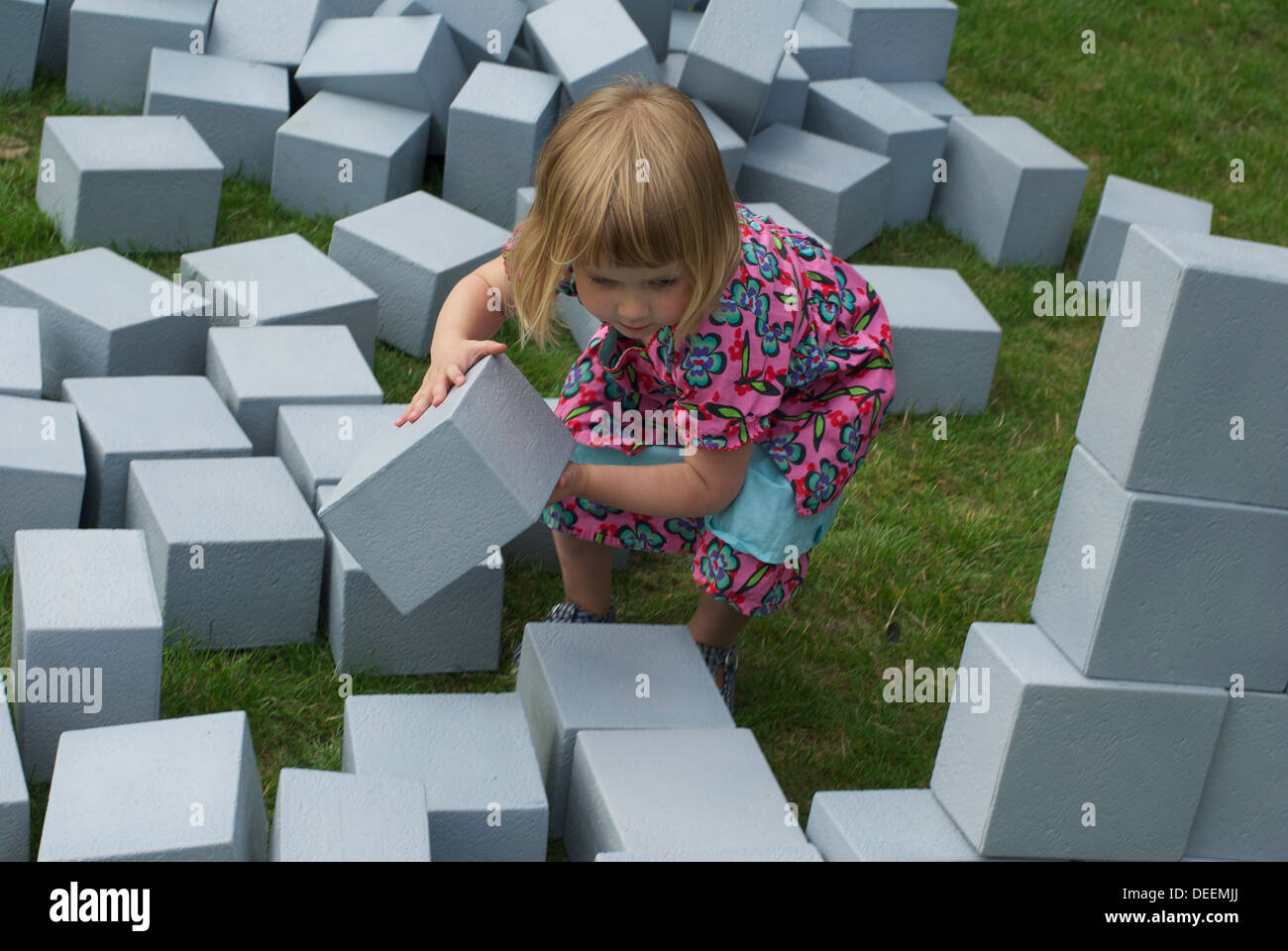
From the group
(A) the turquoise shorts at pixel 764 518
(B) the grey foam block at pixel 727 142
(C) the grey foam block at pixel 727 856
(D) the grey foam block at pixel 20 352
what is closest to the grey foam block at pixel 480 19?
(B) the grey foam block at pixel 727 142

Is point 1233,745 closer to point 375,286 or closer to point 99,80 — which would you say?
point 375,286

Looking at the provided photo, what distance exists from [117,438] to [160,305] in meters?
0.57

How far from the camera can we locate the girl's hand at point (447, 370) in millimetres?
2426

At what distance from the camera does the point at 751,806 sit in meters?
2.35

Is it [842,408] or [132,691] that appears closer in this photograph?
[132,691]

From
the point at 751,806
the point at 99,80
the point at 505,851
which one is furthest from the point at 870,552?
the point at 99,80

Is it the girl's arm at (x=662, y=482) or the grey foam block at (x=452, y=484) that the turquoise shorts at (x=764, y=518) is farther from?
the grey foam block at (x=452, y=484)


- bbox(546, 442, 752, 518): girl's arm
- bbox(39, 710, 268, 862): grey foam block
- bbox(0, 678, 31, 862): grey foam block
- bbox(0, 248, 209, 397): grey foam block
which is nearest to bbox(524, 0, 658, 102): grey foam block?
bbox(0, 248, 209, 397): grey foam block

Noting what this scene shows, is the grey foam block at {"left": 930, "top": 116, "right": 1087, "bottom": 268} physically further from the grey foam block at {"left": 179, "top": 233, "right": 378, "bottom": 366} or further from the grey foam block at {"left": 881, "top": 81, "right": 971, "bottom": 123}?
the grey foam block at {"left": 179, "top": 233, "right": 378, "bottom": 366}

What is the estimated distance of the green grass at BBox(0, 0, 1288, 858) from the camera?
9.20ft

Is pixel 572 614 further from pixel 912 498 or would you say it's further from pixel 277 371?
pixel 912 498

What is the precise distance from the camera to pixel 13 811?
2.13 m

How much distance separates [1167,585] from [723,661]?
103cm

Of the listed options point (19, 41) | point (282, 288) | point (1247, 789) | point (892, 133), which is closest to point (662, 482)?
point (1247, 789)
